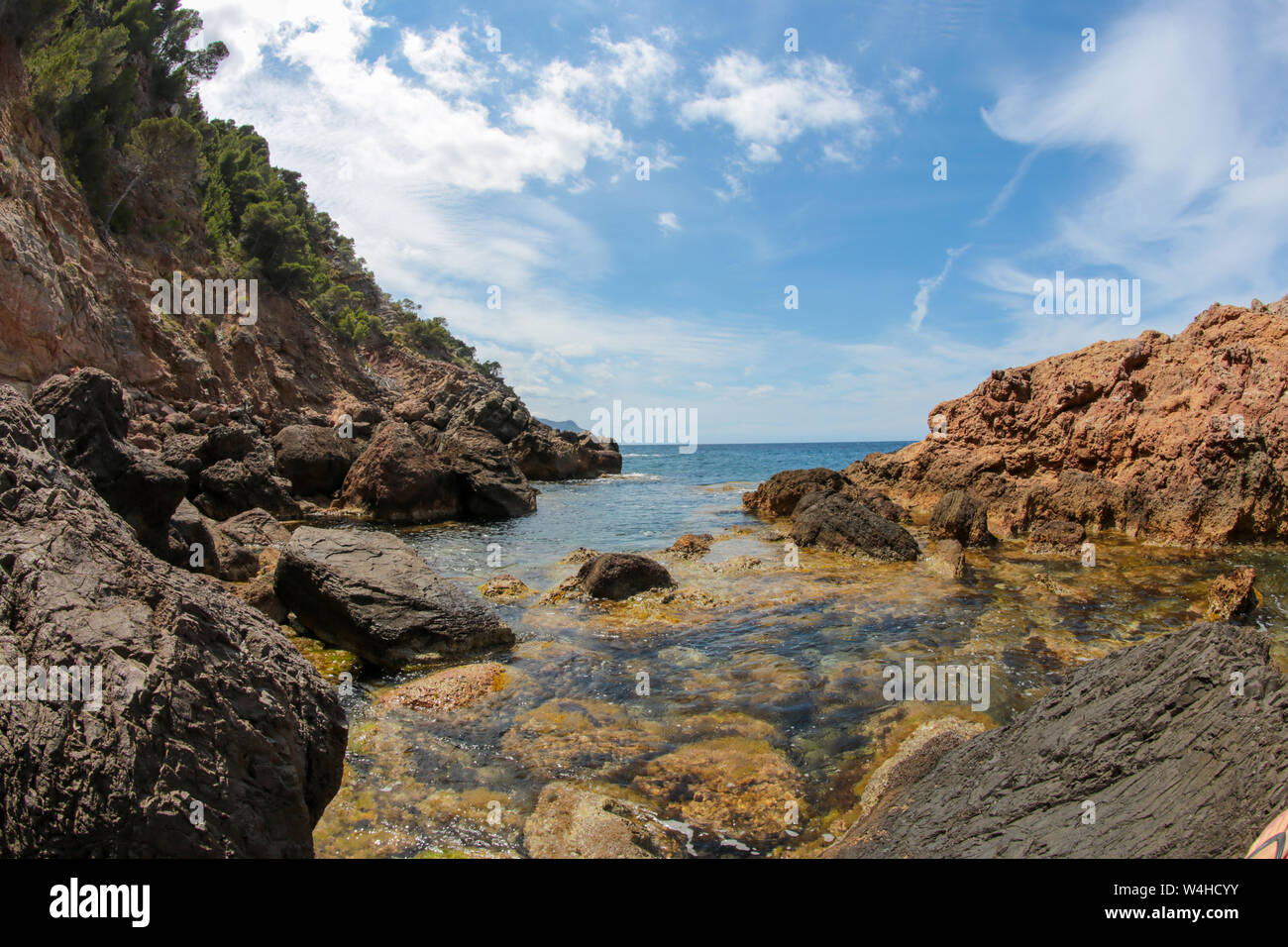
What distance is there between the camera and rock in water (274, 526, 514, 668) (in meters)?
9.57

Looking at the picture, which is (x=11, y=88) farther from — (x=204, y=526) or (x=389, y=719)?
(x=389, y=719)

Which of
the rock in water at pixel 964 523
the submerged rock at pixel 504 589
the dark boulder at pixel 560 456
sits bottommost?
the submerged rock at pixel 504 589

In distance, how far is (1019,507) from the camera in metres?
21.5

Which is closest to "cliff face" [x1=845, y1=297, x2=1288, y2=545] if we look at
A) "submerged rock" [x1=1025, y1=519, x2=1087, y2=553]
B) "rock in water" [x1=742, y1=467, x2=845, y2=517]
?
"submerged rock" [x1=1025, y1=519, x2=1087, y2=553]

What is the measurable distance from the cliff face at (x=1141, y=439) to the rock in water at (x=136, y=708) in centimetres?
2201

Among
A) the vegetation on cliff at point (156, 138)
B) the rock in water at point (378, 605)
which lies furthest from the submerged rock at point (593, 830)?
the vegetation on cliff at point (156, 138)

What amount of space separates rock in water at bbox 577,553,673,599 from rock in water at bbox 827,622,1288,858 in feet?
27.9

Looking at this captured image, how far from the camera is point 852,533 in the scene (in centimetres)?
1820

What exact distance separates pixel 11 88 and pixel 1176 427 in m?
41.4

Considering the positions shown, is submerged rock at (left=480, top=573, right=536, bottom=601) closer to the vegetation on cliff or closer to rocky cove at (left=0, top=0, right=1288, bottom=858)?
rocky cove at (left=0, top=0, right=1288, bottom=858)

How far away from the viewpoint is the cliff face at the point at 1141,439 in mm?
18312

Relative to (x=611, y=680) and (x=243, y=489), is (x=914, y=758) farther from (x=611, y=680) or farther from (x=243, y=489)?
(x=243, y=489)

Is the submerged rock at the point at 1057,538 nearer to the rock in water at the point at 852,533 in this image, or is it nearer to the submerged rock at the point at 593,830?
the rock in water at the point at 852,533

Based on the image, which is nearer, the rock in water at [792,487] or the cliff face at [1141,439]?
the cliff face at [1141,439]
